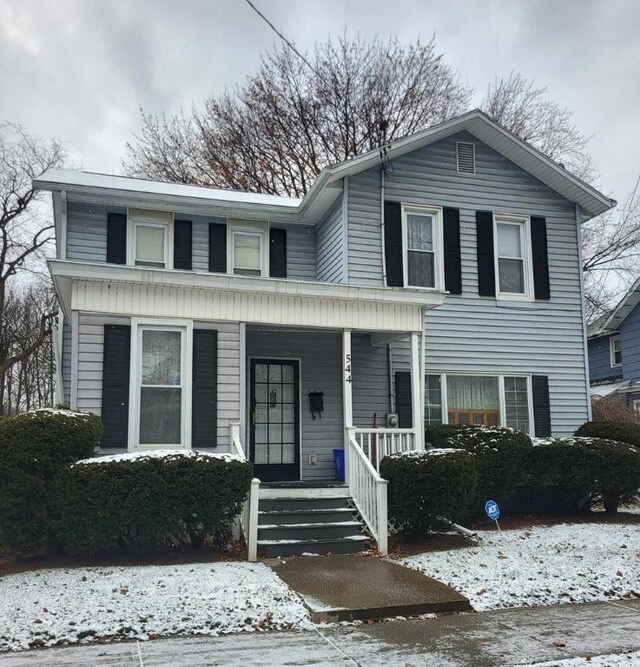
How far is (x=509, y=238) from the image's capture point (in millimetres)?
12984

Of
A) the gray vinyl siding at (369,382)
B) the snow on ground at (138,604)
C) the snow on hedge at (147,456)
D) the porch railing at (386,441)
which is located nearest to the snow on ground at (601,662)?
the snow on ground at (138,604)

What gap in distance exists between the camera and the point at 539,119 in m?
25.7

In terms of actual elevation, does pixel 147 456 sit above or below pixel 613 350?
below

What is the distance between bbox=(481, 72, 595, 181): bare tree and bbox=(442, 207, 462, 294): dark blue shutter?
14.0m

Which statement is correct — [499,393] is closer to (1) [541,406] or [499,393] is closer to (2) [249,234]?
(1) [541,406]

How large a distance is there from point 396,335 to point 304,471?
2800 mm

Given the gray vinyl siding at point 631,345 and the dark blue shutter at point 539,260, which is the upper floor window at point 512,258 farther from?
the gray vinyl siding at point 631,345

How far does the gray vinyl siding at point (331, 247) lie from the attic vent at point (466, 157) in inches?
101

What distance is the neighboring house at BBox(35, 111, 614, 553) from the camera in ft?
32.0

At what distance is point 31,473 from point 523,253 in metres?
9.47

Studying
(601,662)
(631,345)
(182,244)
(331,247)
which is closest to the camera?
(601,662)

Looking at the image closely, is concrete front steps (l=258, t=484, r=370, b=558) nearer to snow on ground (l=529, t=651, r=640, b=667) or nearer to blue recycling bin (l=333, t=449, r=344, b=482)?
blue recycling bin (l=333, t=449, r=344, b=482)

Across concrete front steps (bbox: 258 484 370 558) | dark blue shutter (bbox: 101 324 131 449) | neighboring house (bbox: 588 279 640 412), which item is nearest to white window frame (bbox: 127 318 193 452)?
dark blue shutter (bbox: 101 324 131 449)

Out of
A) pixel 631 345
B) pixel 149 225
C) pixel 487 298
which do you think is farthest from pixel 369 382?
pixel 631 345
